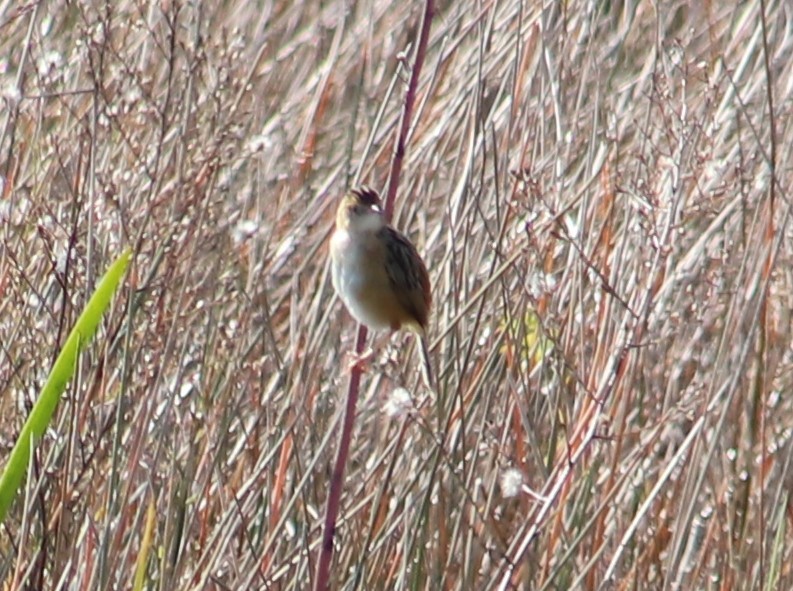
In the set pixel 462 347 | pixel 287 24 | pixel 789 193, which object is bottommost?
pixel 462 347

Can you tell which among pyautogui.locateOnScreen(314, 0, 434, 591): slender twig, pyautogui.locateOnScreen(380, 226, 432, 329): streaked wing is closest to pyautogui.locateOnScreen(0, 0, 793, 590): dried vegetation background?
pyautogui.locateOnScreen(380, 226, 432, 329): streaked wing

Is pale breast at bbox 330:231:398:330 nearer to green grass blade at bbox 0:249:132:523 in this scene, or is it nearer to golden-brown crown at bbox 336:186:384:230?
golden-brown crown at bbox 336:186:384:230

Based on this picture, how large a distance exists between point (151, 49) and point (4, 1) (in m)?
0.33

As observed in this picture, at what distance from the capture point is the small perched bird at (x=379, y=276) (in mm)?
2254

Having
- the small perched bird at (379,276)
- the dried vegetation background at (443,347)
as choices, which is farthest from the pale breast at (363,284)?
the dried vegetation background at (443,347)

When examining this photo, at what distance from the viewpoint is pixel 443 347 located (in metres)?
2.57

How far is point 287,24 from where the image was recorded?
3762 mm

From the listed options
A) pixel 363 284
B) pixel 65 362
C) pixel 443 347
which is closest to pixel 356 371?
pixel 65 362

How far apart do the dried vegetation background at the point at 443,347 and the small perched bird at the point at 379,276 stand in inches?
3.1

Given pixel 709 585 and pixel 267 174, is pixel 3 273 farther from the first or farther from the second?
pixel 709 585

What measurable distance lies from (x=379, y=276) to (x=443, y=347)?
346 mm

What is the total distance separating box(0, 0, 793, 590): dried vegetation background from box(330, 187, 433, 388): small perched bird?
0.26 ft

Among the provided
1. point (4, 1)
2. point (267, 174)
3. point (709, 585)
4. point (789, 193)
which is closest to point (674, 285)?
point (789, 193)

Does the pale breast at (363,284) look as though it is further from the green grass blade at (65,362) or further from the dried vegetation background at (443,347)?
the green grass blade at (65,362)
